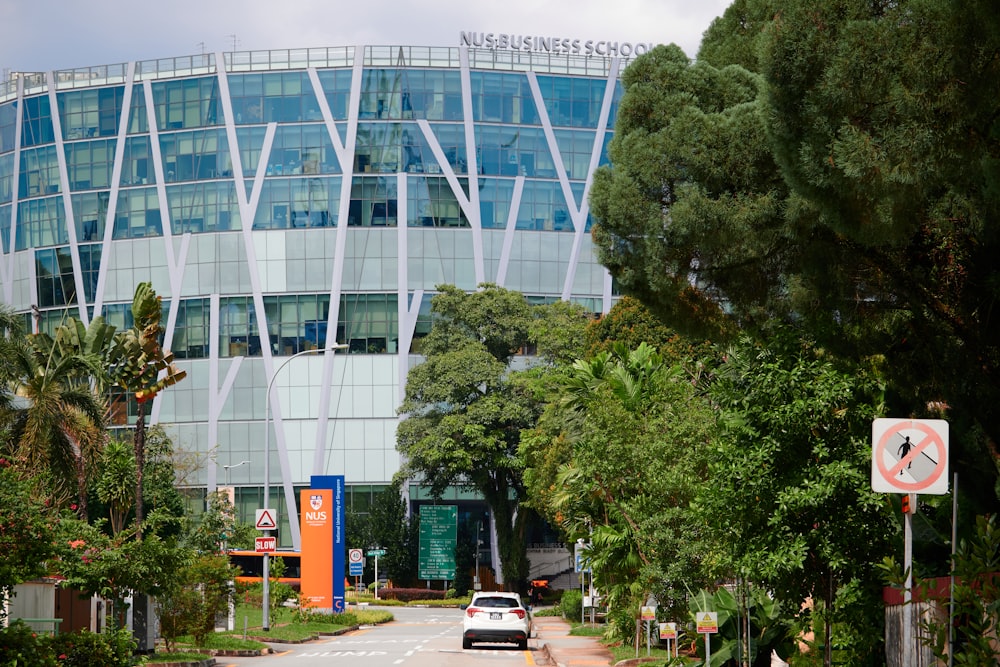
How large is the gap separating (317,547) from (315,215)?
131 feet

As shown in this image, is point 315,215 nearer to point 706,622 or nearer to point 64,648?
point 64,648

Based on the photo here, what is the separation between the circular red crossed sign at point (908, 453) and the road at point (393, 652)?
19.6 metres

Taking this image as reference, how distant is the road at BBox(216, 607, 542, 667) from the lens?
97.6ft

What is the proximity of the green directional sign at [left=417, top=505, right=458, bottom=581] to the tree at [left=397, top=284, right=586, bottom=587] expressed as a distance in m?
3.62

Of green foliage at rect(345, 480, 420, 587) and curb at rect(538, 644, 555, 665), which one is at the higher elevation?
curb at rect(538, 644, 555, 665)

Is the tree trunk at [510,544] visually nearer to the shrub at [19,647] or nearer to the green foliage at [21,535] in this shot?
the green foliage at [21,535]

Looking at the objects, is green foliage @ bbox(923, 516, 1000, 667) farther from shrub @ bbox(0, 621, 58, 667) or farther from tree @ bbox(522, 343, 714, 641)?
shrub @ bbox(0, 621, 58, 667)

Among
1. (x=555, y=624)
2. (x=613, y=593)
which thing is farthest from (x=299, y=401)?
(x=613, y=593)

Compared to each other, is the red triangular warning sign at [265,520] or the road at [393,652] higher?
the red triangular warning sign at [265,520]

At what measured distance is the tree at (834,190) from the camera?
44.1 ft

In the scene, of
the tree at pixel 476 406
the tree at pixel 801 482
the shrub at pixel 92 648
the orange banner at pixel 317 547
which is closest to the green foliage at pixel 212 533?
the orange banner at pixel 317 547

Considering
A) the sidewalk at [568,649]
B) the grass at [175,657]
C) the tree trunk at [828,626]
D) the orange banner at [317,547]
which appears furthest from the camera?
the orange banner at [317,547]

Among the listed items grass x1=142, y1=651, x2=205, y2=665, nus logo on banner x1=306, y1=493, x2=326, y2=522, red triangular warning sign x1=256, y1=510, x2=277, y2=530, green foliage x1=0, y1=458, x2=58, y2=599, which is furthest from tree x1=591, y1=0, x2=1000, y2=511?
nus logo on banner x1=306, y1=493, x2=326, y2=522

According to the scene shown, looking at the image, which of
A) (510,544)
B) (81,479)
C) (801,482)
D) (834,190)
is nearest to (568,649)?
(81,479)
